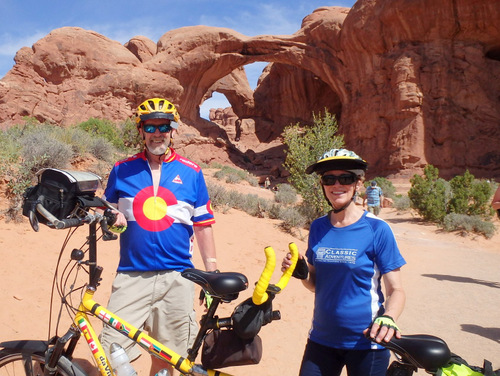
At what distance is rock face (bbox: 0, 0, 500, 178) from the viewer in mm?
23766

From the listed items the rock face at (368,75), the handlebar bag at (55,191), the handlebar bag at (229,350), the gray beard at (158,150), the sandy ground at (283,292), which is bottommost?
the sandy ground at (283,292)

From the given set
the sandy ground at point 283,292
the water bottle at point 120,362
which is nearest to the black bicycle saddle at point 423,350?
the water bottle at point 120,362

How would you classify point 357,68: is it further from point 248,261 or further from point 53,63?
point 248,261

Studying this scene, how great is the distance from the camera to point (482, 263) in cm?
909

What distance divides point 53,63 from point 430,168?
22.1m

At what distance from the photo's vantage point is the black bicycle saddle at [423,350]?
149cm

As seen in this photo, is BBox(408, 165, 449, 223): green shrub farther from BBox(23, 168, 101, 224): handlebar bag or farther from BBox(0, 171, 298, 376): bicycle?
BBox(23, 168, 101, 224): handlebar bag

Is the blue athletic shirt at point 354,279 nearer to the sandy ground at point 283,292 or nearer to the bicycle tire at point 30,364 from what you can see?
the bicycle tire at point 30,364

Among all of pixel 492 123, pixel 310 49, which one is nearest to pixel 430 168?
pixel 492 123

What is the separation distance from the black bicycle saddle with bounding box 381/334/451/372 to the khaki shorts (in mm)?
1406

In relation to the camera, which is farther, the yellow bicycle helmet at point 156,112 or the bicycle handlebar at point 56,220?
the yellow bicycle helmet at point 156,112

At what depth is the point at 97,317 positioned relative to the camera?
7.02 feet

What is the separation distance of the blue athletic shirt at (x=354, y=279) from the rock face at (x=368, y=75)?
24.0 metres

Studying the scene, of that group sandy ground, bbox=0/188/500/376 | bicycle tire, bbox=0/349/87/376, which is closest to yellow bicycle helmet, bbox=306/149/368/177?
bicycle tire, bbox=0/349/87/376
